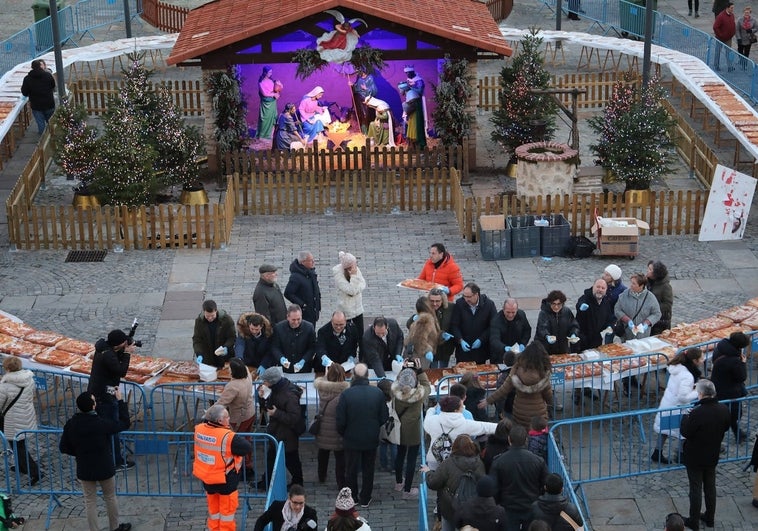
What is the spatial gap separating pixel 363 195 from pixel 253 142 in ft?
12.3

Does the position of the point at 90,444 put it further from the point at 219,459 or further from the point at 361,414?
the point at 361,414

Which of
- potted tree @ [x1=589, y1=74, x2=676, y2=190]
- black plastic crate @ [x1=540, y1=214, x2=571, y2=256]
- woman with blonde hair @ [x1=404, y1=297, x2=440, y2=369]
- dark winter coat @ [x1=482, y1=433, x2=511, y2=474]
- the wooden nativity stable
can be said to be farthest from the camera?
the wooden nativity stable

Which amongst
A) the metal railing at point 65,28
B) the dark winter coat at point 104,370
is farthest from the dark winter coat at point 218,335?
the metal railing at point 65,28

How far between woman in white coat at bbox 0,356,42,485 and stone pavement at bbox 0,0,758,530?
13.2 feet

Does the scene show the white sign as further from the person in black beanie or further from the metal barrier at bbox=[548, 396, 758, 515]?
the person in black beanie

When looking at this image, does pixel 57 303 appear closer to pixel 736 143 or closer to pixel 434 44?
pixel 434 44

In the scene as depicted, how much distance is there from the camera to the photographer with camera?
15219 mm

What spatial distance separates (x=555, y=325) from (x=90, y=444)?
20.0 ft

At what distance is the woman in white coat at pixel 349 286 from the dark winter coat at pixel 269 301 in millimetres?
783

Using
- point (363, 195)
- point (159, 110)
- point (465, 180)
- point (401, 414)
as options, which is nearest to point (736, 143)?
point (465, 180)

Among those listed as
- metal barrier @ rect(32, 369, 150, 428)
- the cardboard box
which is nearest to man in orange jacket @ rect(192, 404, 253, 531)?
metal barrier @ rect(32, 369, 150, 428)

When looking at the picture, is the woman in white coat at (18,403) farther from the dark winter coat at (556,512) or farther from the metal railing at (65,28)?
the metal railing at (65,28)

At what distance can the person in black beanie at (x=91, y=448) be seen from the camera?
13.8 m

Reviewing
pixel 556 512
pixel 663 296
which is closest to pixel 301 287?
pixel 663 296
